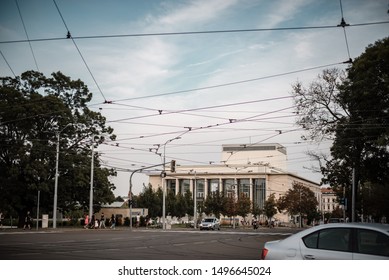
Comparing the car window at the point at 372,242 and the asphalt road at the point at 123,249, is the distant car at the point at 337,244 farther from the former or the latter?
the asphalt road at the point at 123,249

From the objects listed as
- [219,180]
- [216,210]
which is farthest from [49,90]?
[219,180]

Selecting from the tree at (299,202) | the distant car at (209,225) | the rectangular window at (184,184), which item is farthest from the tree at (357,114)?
the rectangular window at (184,184)

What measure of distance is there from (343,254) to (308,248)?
Result: 1.90 ft

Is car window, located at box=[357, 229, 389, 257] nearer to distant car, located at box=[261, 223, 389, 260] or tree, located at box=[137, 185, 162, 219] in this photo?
distant car, located at box=[261, 223, 389, 260]

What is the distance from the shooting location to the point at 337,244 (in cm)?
727

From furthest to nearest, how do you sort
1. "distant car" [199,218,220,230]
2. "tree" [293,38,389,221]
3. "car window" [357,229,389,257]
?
"distant car" [199,218,220,230], "tree" [293,38,389,221], "car window" [357,229,389,257]

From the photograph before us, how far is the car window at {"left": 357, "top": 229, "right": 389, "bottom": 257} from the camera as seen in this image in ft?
22.5

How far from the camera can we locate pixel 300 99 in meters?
28.7

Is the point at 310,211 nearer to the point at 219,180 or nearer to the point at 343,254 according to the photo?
the point at 219,180

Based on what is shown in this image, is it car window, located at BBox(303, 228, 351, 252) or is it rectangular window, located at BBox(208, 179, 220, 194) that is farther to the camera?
rectangular window, located at BBox(208, 179, 220, 194)

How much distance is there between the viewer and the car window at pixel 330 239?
7208 millimetres

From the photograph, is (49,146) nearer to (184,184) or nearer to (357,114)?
(357,114)

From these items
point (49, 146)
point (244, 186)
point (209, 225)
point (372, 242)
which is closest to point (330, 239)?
point (372, 242)

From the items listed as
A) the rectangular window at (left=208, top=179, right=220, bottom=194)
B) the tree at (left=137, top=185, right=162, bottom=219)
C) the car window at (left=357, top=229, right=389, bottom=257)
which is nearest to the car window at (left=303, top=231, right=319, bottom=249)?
the car window at (left=357, top=229, right=389, bottom=257)
